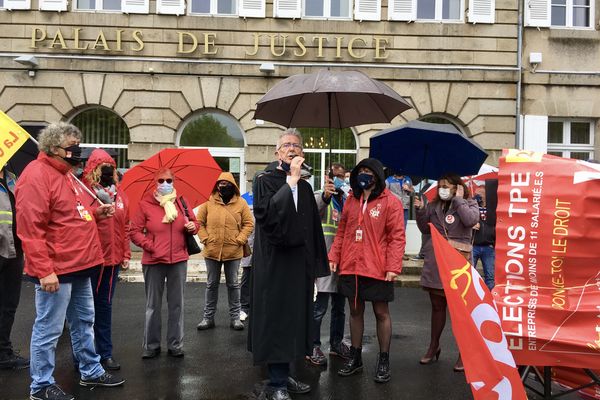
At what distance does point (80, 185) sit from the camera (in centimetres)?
457

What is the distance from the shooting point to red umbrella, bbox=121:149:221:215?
18.4 ft

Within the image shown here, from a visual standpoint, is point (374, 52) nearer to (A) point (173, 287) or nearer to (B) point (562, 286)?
(A) point (173, 287)

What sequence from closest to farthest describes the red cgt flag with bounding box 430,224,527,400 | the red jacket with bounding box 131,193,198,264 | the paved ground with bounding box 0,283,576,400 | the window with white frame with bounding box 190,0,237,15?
the red cgt flag with bounding box 430,224,527,400
the paved ground with bounding box 0,283,576,400
the red jacket with bounding box 131,193,198,264
the window with white frame with bounding box 190,0,237,15

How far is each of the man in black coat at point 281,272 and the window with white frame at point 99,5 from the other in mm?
11284

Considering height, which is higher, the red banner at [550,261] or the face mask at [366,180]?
the face mask at [366,180]

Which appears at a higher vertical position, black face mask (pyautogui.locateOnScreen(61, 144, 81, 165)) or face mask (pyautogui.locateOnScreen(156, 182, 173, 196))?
black face mask (pyautogui.locateOnScreen(61, 144, 81, 165))

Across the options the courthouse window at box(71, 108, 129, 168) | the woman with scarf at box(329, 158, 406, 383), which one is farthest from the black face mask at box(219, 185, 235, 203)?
the courthouse window at box(71, 108, 129, 168)

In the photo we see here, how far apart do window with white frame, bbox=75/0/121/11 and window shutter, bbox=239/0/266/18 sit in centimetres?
324

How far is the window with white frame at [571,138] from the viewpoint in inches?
560

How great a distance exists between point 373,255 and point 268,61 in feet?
31.9

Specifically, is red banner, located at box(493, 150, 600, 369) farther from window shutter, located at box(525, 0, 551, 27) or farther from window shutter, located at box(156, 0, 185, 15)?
window shutter, located at box(525, 0, 551, 27)

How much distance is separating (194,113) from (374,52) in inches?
196

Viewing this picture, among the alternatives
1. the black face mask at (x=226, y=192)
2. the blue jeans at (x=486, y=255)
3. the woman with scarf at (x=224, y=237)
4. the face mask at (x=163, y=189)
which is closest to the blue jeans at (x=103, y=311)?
the face mask at (x=163, y=189)

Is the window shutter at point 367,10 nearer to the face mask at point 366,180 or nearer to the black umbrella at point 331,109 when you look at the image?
the black umbrella at point 331,109
